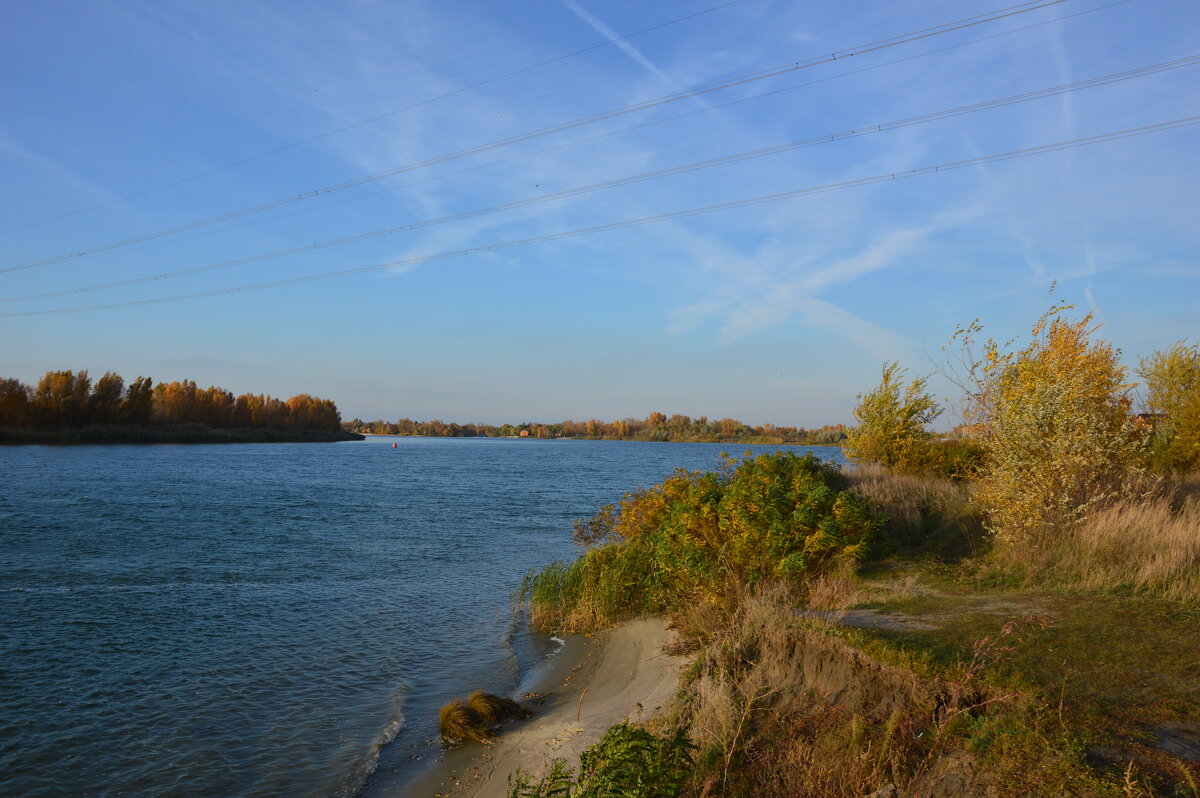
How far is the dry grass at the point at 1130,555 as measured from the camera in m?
10.2

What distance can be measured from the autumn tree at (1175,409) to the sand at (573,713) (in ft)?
60.9

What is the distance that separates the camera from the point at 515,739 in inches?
364

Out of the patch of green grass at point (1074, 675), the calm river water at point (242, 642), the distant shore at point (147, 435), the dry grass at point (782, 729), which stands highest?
the distant shore at point (147, 435)

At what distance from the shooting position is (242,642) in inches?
557

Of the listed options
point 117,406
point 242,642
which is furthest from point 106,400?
point 242,642

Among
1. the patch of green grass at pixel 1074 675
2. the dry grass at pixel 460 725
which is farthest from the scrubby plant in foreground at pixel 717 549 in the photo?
the dry grass at pixel 460 725

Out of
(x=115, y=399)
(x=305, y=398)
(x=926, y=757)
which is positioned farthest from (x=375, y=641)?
(x=305, y=398)

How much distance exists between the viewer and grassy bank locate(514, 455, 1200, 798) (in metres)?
5.59

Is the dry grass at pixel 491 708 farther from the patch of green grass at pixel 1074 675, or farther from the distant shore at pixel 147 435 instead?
the distant shore at pixel 147 435

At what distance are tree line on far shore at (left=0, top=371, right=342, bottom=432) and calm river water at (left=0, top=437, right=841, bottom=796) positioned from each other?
80807 millimetres

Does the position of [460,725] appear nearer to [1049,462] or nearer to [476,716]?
[476,716]

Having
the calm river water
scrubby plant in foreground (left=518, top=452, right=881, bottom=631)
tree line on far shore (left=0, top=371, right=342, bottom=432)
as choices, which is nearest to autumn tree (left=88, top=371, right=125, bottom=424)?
tree line on far shore (left=0, top=371, right=342, bottom=432)

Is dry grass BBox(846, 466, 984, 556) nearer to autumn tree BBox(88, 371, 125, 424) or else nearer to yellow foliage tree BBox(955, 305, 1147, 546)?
yellow foliage tree BBox(955, 305, 1147, 546)

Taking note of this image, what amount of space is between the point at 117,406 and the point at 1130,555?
125m
